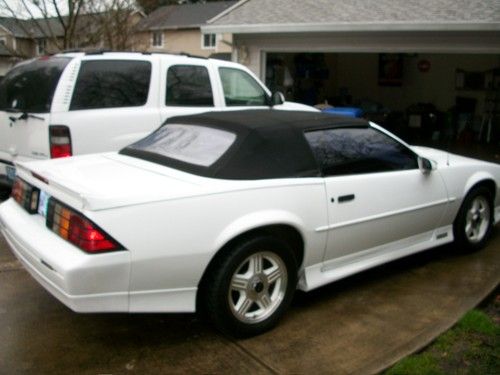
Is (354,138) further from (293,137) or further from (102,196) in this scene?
(102,196)

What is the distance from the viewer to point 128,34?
1641 cm

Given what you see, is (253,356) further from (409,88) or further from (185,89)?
(409,88)

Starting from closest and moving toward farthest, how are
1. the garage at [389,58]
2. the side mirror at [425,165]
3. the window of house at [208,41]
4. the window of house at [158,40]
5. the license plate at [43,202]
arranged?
the license plate at [43,202] < the side mirror at [425,165] < the garage at [389,58] < the window of house at [208,41] < the window of house at [158,40]

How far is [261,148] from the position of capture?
3.75 meters

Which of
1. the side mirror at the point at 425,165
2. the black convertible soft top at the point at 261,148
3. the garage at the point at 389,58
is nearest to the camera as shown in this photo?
the black convertible soft top at the point at 261,148

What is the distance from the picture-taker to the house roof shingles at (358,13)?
10.1 meters

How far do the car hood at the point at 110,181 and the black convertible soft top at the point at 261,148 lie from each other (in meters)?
0.13

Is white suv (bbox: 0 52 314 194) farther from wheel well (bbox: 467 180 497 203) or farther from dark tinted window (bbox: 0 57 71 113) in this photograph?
wheel well (bbox: 467 180 497 203)

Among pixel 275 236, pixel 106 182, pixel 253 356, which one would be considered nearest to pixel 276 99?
pixel 275 236

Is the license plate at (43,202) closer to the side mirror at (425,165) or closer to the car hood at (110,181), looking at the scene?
the car hood at (110,181)

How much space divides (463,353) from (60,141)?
3.97m

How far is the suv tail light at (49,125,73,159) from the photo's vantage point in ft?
17.3

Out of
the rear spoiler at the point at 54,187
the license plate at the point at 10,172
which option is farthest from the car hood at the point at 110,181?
the license plate at the point at 10,172

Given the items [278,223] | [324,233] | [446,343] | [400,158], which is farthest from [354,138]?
[446,343]
